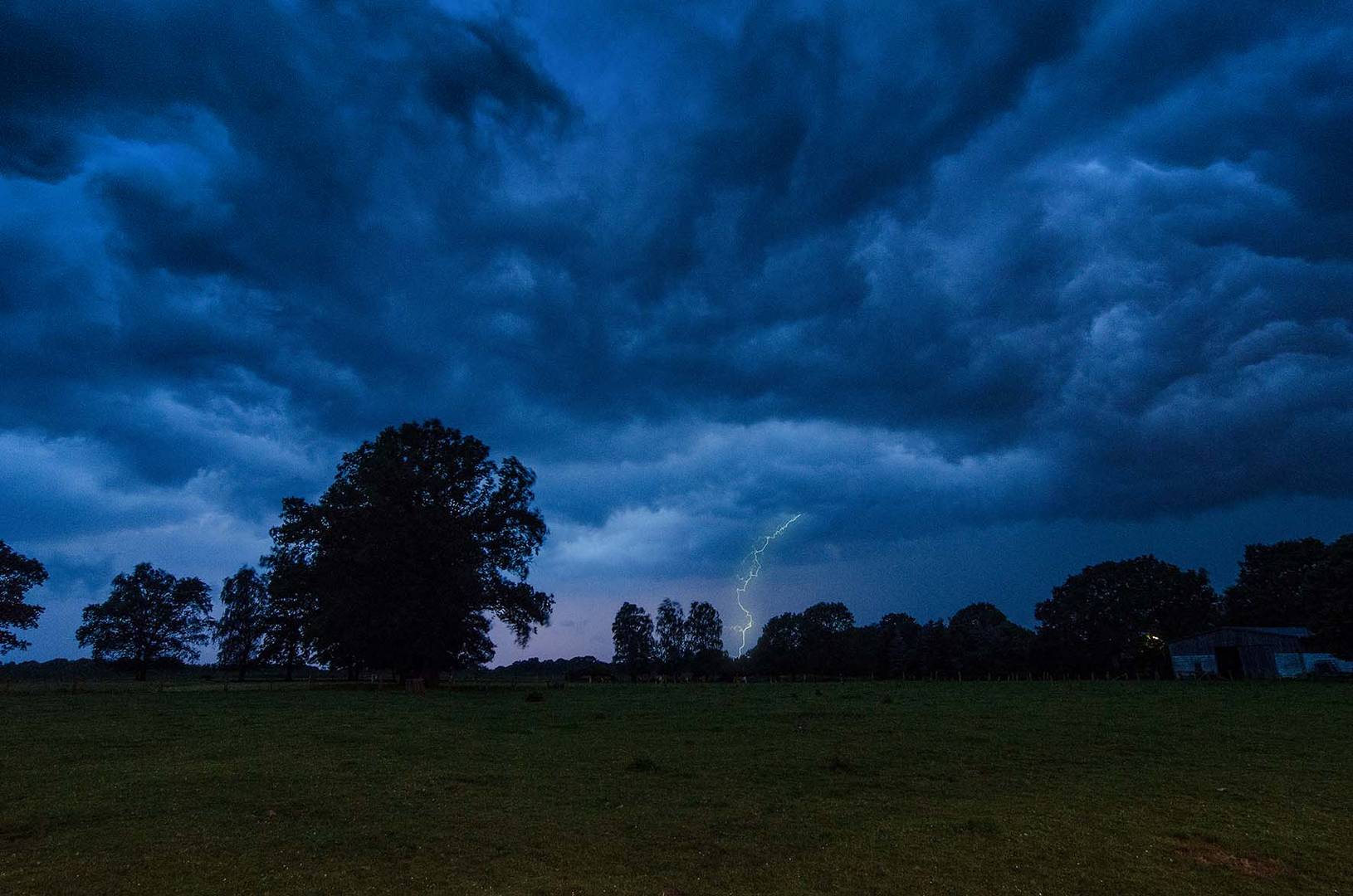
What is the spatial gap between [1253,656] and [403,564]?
9909 cm

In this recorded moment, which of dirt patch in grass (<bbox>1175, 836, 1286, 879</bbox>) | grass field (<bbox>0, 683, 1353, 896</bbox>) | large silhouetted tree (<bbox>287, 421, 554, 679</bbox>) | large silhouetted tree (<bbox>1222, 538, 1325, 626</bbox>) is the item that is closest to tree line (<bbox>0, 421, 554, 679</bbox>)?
large silhouetted tree (<bbox>287, 421, 554, 679</bbox>)

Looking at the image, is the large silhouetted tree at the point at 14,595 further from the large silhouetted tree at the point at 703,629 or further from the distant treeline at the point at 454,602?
the large silhouetted tree at the point at 703,629

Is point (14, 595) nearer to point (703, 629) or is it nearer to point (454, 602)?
point (454, 602)

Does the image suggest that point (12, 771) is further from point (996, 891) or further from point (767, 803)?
point (996, 891)

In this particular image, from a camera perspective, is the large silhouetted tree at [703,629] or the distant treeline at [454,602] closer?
the distant treeline at [454,602]

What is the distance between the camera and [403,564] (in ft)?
189

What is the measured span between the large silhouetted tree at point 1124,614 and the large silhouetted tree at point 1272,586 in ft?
31.8

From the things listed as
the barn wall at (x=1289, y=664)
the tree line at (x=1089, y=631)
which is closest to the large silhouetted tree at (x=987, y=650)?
the tree line at (x=1089, y=631)

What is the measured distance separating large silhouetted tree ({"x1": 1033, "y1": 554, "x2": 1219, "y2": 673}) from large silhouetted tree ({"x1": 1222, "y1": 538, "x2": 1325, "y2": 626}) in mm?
9689

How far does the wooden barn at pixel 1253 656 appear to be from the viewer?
277 ft

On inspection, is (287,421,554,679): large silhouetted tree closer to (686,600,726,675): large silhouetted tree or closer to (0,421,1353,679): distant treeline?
(0,421,1353,679): distant treeline

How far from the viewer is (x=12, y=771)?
16578 mm

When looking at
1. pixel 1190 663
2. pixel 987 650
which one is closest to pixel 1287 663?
pixel 1190 663

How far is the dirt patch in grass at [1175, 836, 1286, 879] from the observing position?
10.2 meters
